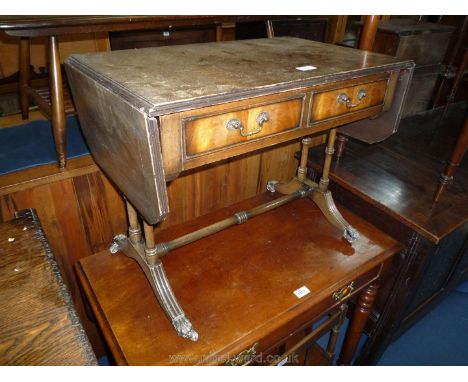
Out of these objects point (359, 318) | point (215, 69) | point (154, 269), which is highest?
point (215, 69)

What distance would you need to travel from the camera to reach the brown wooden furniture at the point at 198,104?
0.82 metres

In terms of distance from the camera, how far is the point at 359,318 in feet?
5.52

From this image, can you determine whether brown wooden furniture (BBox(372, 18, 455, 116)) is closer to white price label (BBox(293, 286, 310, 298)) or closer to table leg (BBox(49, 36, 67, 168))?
white price label (BBox(293, 286, 310, 298))

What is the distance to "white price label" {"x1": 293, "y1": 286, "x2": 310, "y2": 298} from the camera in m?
1.26

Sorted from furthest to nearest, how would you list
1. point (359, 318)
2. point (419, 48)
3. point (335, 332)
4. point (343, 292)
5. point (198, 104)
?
point (419, 48)
point (335, 332)
point (359, 318)
point (343, 292)
point (198, 104)

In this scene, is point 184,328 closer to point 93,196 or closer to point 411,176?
point 93,196

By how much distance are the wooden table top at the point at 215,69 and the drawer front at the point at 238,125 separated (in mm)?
53

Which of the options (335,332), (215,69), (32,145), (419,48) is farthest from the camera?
(419,48)

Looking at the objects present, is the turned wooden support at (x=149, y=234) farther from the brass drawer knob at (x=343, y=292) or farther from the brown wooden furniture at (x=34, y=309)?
the brass drawer knob at (x=343, y=292)

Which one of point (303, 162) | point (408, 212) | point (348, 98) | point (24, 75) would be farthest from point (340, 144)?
point (24, 75)

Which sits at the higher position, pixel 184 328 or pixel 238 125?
pixel 238 125

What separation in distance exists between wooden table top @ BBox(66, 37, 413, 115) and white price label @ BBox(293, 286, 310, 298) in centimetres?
74

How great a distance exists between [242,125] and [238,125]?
0.02m

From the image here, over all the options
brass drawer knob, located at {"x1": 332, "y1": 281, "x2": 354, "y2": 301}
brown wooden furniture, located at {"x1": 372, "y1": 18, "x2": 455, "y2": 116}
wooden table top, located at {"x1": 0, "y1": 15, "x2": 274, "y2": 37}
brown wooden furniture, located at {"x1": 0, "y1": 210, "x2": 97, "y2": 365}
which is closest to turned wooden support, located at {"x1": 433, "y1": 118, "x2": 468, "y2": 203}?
brass drawer knob, located at {"x1": 332, "y1": 281, "x2": 354, "y2": 301}
